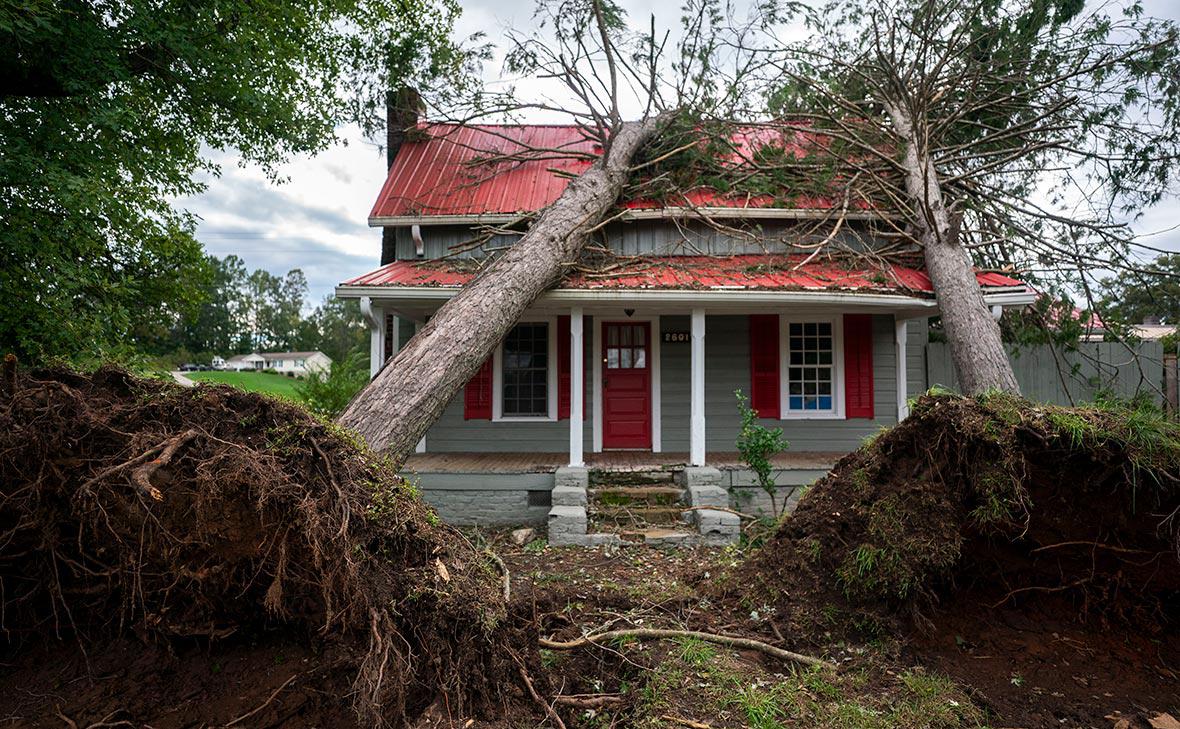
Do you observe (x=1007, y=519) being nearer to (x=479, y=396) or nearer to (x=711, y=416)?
(x=711, y=416)

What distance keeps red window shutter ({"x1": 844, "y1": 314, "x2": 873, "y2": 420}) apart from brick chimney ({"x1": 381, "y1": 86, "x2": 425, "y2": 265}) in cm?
786

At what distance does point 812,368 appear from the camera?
31.3 feet

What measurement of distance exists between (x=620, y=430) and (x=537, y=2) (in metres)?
6.67

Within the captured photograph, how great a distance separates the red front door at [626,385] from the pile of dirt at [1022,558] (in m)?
5.47

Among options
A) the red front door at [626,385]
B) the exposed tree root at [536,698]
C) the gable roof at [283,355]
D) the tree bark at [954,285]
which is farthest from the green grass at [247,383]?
the gable roof at [283,355]

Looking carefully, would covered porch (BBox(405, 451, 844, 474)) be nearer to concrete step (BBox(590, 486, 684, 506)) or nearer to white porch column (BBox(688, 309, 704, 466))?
white porch column (BBox(688, 309, 704, 466))

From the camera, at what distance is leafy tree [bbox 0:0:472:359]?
5555 mm

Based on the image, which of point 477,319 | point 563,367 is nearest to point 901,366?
point 563,367

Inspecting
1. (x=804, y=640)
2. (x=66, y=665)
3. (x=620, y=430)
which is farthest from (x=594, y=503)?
(x=66, y=665)

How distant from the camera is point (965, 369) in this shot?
6.53 metres

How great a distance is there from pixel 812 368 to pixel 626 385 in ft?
9.64

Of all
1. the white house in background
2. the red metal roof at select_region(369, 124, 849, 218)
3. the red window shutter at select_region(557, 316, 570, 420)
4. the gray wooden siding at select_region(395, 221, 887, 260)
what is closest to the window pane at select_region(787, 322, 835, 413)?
the gray wooden siding at select_region(395, 221, 887, 260)

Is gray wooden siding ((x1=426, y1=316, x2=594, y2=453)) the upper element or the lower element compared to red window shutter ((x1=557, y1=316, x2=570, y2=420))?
lower

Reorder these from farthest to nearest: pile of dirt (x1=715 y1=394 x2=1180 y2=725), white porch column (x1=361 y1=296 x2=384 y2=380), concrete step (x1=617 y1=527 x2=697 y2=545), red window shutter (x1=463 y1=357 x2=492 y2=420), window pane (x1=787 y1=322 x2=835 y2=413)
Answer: window pane (x1=787 y1=322 x2=835 y2=413) → red window shutter (x1=463 y1=357 x2=492 y2=420) → white porch column (x1=361 y1=296 x2=384 y2=380) → concrete step (x1=617 y1=527 x2=697 y2=545) → pile of dirt (x1=715 y1=394 x2=1180 y2=725)
